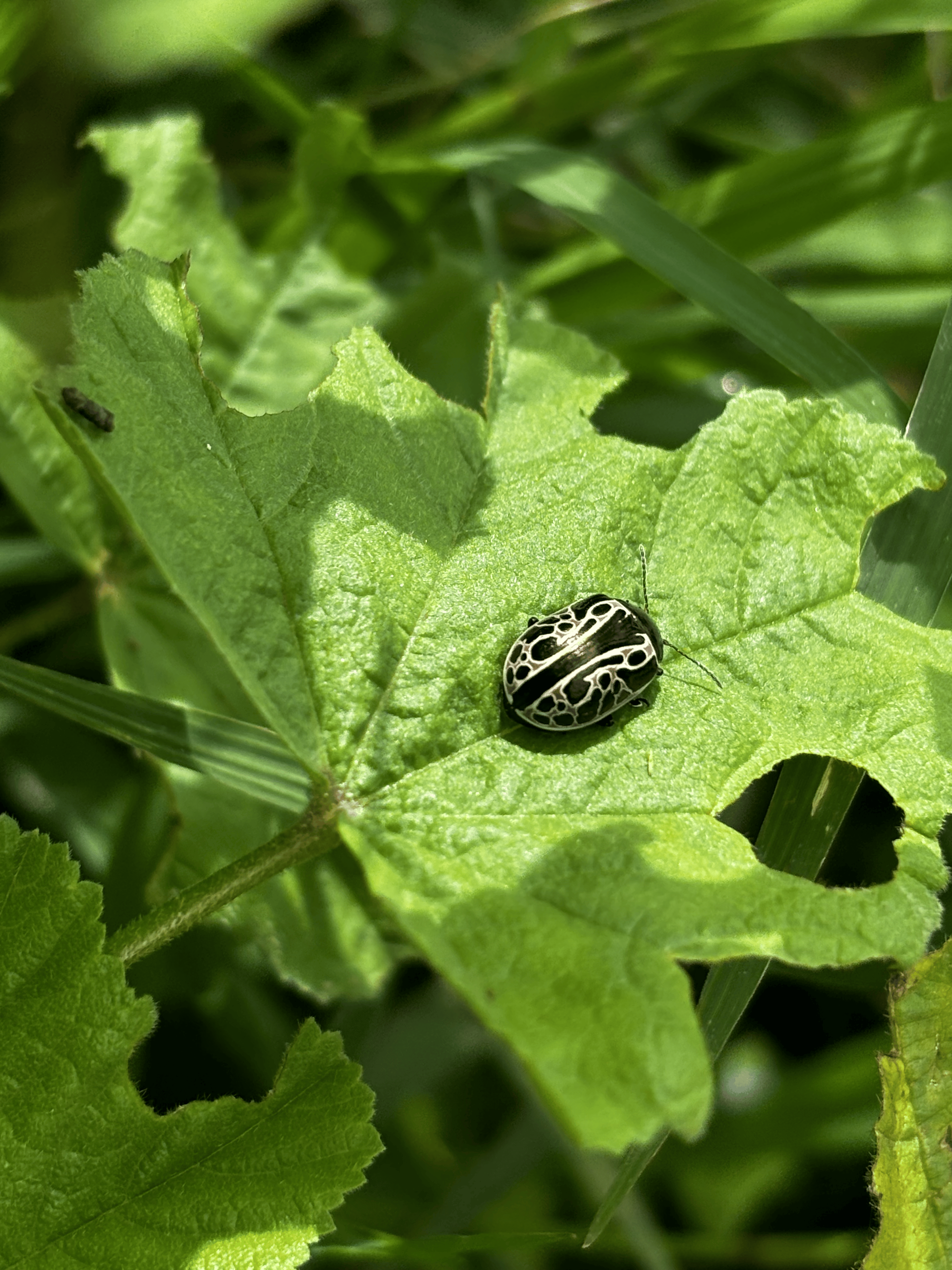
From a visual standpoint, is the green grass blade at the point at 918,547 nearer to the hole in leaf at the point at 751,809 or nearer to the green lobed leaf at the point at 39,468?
the hole in leaf at the point at 751,809

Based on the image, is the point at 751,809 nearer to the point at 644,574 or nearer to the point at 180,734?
the point at 644,574

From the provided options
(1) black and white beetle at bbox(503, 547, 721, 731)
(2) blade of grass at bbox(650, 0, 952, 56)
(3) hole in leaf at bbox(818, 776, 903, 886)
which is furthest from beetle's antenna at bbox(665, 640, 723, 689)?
(2) blade of grass at bbox(650, 0, 952, 56)

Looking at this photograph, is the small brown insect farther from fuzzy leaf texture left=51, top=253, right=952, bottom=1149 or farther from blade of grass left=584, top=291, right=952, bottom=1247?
blade of grass left=584, top=291, right=952, bottom=1247

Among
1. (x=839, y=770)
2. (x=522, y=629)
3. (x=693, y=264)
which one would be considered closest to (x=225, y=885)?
(x=522, y=629)

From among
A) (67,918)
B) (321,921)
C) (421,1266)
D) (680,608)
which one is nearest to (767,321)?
(680,608)

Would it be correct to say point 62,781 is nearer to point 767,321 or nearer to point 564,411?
point 564,411
